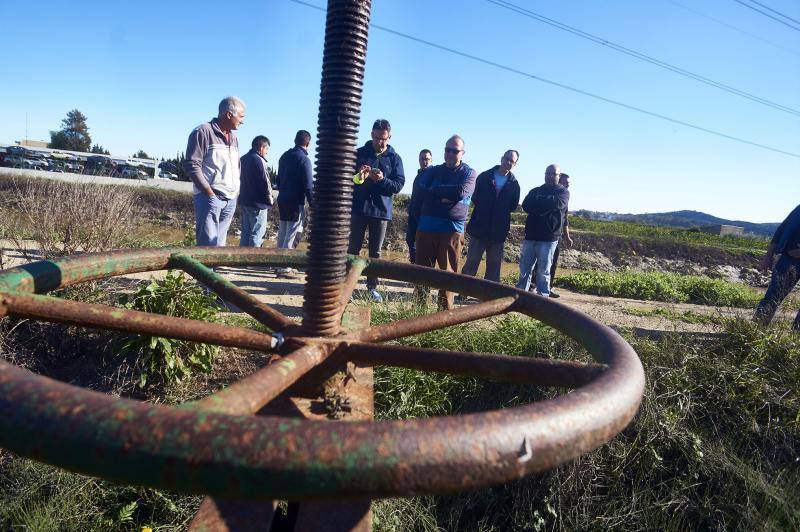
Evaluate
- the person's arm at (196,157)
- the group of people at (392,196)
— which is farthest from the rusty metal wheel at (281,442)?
the person's arm at (196,157)

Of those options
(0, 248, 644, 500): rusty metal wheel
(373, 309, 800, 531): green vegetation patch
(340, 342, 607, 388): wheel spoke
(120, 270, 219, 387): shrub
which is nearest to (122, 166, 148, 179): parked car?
(120, 270, 219, 387): shrub

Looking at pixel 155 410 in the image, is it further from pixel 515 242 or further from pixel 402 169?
pixel 515 242

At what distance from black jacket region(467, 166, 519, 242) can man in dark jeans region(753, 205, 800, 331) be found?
249cm

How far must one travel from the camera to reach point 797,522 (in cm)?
251

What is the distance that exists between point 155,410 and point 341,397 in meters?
0.70

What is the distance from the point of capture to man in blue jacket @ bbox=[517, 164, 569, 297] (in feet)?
19.7

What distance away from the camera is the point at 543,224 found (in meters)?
6.05

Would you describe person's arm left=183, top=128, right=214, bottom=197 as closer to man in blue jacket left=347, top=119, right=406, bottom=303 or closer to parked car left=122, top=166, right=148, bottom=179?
man in blue jacket left=347, top=119, right=406, bottom=303

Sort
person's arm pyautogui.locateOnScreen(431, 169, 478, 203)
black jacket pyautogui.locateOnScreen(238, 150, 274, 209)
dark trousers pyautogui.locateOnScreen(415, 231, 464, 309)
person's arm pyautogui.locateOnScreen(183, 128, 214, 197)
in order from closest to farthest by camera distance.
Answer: person's arm pyautogui.locateOnScreen(183, 128, 214, 197) < person's arm pyautogui.locateOnScreen(431, 169, 478, 203) < dark trousers pyautogui.locateOnScreen(415, 231, 464, 309) < black jacket pyautogui.locateOnScreen(238, 150, 274, 209)

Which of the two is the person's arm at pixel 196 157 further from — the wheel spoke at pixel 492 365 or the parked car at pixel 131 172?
the parked car at pixel 131 172

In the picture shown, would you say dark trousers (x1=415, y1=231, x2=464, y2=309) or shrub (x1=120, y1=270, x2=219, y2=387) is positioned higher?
dark trousers (x1=415, y1=231, x2=464, y2=309)

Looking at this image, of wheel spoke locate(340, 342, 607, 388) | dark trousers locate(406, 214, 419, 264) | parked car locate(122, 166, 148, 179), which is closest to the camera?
wheel spoke locate(340, 342, 607, 388)

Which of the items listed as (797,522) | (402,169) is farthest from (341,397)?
(402,169)

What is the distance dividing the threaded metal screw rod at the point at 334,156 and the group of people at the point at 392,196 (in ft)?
9.84
